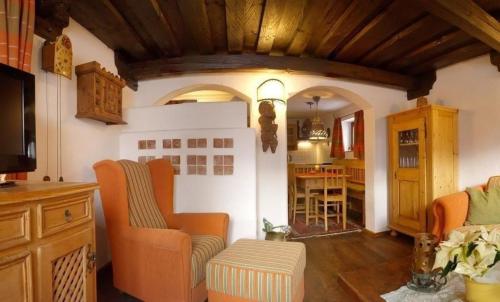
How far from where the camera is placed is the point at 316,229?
3738 mm

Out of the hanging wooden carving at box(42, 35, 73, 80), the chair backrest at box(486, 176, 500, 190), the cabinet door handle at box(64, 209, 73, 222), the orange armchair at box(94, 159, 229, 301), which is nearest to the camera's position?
the cabinet door handle at box(64, 209, 73, 222)

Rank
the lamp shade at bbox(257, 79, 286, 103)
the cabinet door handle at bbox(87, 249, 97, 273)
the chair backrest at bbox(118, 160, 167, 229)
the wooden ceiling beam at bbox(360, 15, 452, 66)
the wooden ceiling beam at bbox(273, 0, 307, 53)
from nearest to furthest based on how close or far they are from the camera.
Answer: the cabinet door handle at bbox(87, 249, 97, 273) < the chair backrest at bbox(118, 160, 167, 229) < the wooden ceiling beam at bbox(273, 0, 307, 53) < the wooden ceiling beam at bbox(360, 15, 452, 66) < the lamp shade at bbox(257, 79, 286, 103)

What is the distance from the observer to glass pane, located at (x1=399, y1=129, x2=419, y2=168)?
10.3 ft

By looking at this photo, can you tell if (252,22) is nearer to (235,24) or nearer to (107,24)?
(235,24)

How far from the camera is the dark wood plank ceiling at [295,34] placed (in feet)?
6.34

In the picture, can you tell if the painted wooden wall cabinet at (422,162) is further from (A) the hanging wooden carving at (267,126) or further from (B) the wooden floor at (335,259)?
(A) the hanging wooden carving at (267,126)

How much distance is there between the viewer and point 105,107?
2125 millimetres

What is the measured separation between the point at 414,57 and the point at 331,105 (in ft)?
8.85

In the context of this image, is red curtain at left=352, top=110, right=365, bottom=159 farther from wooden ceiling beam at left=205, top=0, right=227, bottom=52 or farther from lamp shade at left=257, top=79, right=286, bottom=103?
wooden ceiling beam at left=205, top=0, right=227, bottom=52

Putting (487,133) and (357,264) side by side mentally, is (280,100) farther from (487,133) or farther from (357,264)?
(487,133)

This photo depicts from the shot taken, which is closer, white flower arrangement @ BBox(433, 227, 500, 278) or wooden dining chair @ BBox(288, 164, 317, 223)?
white flower arrangement @ BBox(433, 227, 500, 278)

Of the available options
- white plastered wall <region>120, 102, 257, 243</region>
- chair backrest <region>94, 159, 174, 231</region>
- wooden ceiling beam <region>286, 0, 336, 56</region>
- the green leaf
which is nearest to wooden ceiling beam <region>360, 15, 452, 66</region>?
wooden ceiling beam <region>286, 0, 336, 56</region>

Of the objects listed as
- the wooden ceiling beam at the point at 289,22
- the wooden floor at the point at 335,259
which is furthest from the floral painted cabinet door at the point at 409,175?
the wooden ceiling beam at the point at 289,22

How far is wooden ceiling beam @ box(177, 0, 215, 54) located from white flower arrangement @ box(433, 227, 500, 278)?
2.15 m
